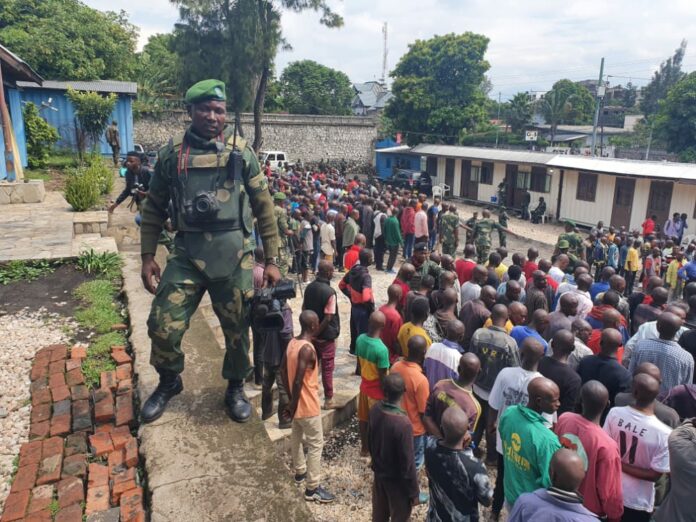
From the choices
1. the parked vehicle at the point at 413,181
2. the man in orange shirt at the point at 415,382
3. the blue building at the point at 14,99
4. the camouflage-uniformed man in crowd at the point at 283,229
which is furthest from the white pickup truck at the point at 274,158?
the man in orange shirt at the point at 415,382

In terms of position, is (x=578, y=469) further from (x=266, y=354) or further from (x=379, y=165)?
(x=379, y=165)

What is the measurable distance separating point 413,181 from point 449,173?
5.58ft

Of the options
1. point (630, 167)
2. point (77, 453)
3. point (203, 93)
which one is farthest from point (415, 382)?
point (630, 167)

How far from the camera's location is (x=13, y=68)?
10672 mm

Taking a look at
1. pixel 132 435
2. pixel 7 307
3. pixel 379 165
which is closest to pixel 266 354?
pixel 132 435

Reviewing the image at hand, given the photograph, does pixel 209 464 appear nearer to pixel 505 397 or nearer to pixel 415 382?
pixel 415 382

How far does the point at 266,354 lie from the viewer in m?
4.31

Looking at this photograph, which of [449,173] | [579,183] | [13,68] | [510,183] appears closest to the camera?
[13,68]

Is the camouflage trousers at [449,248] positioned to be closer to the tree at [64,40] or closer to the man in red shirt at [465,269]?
the man in red shirt at [465,269]

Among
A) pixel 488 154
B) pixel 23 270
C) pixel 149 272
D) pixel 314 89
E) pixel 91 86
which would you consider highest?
pixel 314 89

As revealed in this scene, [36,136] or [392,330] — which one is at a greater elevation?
[36,136]

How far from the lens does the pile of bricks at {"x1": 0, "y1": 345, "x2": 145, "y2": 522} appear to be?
267cm

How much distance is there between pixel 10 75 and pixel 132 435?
39.5 feet

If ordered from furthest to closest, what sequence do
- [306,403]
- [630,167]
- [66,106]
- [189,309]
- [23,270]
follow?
[66,106] < [630,167] < [23,270] < [306,403] < [189,309]
